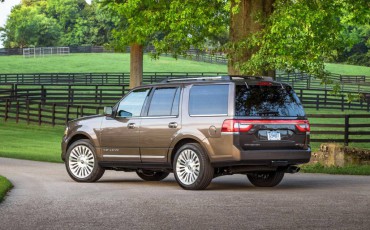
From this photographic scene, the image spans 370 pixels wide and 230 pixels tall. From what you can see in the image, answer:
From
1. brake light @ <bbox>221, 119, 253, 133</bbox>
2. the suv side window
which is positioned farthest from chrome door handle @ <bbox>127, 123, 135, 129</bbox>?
brake light @ <bbox>221, 119, 253, 133</bbox>

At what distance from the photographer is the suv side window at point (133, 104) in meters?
16.9

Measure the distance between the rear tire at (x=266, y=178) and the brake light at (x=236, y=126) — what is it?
1.70m

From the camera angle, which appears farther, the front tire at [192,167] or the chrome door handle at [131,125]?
the chrome door handle at [131,125]

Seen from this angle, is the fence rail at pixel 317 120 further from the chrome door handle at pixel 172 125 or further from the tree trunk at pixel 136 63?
the chrome door handle at pixel 172 125

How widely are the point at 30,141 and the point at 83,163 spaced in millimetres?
18101

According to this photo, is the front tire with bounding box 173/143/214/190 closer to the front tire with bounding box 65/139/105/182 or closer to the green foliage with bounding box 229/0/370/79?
the front tire with bounding box 65/139/105/182

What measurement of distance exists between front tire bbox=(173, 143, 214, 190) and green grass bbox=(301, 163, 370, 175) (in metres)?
5.75

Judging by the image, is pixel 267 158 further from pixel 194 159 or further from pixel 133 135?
pixel 133 135

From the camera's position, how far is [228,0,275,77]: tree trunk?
24.4 metres

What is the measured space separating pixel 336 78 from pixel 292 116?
79.5 metres

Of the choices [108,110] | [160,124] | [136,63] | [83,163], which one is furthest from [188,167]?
[136,63]

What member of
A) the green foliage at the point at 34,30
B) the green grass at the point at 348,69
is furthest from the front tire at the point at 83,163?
the green foliage at the point at 34,30

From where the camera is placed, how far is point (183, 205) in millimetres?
13148

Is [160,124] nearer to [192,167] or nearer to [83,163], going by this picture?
[192,167]
